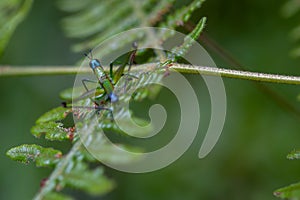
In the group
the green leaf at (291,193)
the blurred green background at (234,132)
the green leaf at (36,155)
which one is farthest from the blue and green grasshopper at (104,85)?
the blurred green background at (234,132)

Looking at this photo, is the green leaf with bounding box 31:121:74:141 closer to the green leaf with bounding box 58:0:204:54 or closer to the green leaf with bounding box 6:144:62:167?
the green leaf with bounding box 6:144:62:167

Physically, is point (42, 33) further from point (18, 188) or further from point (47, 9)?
point (18, 188)

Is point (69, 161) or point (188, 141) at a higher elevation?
point (188, 141)

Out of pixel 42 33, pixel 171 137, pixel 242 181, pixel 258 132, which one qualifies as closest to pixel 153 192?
pixel 171 137

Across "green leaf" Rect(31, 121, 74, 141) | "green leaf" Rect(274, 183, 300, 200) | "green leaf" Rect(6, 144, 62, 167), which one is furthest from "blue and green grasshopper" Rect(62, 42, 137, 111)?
"green leaf" Rect(274, 183, 300, 200)

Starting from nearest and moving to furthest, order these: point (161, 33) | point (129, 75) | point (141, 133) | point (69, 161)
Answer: point (69, 161) < point (141, 133) < point (129, 75) < point (161, 33)

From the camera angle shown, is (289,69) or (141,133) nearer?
(141,133)

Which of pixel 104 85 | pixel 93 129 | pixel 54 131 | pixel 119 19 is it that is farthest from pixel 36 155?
pixel 119 19
